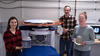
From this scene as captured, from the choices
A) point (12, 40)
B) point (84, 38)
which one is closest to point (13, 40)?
point (12, 40)

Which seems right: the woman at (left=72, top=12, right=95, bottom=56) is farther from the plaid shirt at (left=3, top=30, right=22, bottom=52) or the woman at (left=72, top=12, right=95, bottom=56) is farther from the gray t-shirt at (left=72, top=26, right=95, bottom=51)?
the plaid shirt at (left=3, top=30, right=22, bottom=52)

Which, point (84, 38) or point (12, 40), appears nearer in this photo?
point (12, 40)

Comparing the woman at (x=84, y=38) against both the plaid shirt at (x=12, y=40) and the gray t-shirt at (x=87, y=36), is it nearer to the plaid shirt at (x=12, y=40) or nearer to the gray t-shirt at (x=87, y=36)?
the gray t-shirt at (x=87, y=36)

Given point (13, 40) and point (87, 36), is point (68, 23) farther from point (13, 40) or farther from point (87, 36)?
point (13, 40)

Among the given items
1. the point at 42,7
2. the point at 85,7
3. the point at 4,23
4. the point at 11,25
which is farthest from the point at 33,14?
the point at 11,25

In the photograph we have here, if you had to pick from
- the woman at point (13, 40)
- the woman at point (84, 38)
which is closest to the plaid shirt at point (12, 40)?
the woman at point (13, 40)

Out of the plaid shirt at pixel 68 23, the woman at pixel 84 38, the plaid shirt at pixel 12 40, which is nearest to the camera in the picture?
the plaid shirt at pixel 12 40

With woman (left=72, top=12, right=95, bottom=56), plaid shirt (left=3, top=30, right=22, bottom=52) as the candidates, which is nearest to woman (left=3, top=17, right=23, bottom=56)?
plaid shirt (left=3, top=30, right=22, bottom=52)

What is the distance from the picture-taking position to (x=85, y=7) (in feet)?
14.0

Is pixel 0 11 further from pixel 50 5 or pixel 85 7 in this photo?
pixel 85 7

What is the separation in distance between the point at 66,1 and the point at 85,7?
0.49 metres

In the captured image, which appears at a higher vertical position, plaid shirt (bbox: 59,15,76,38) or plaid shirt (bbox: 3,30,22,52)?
plaid shirt (bbox: 59,15,76,38)

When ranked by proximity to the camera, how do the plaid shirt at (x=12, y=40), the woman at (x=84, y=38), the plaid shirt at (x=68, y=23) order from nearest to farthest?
the plaid shirt at (x=12, y=40) → the woman at (x=84, y=38) → the plaid shirt at (x=68, y=23)

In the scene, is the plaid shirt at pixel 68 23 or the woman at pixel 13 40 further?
the plaid shirt at pixel 68 23
